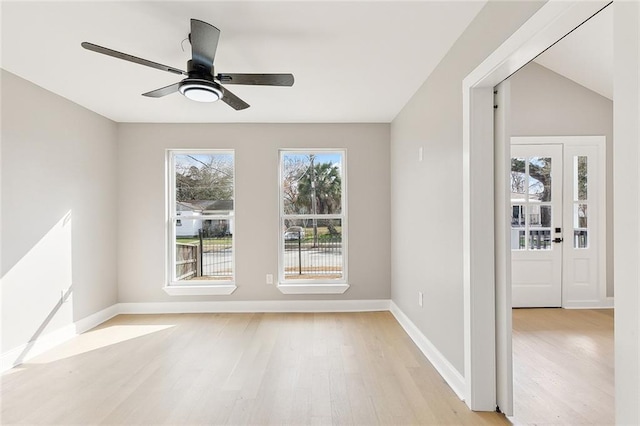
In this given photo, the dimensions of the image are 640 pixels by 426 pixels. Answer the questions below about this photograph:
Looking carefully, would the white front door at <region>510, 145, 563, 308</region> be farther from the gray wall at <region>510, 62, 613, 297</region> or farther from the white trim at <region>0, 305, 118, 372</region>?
the white trim at <region>0, 305, 118, 372</region>

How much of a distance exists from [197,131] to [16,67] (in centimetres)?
182

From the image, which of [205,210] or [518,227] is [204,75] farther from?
[518,227]

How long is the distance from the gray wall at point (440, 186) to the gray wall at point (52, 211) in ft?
11.7

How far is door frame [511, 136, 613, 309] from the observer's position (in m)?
4.12

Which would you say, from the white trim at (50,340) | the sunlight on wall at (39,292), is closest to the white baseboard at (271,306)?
the white trim at (50,340)

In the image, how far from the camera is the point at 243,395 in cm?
223

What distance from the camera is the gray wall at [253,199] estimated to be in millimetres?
4133

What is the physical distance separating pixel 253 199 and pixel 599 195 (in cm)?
455

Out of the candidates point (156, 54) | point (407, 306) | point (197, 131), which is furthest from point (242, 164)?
point (407, 306)

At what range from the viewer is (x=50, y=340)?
3.08m

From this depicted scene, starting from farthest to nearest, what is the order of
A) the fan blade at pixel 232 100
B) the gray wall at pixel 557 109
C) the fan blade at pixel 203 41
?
1. the gray wall at pixel 557 109
2. the fan blade at pixel 232 100
3. the fan blade at pixel 203 41

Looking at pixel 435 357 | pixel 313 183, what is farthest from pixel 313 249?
pixel 435 357

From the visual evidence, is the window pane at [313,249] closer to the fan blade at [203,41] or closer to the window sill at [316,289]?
the window sill at [316,289]

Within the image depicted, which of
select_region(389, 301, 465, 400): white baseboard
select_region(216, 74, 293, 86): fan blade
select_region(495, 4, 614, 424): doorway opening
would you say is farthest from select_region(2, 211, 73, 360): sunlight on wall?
select_region(495, 4, 614, 424): doorway opening
